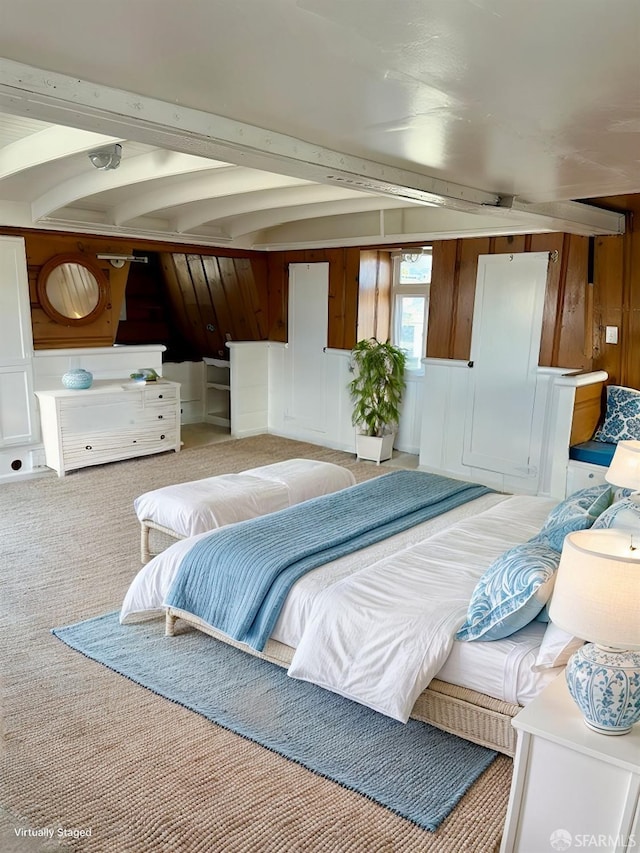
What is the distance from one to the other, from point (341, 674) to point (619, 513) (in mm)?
1181

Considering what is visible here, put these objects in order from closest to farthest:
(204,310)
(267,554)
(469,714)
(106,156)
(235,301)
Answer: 1. (469,714)
2. (267,554)
3. (106,156)
4. (235,301)
5. (204,310)

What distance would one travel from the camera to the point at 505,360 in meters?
5.33

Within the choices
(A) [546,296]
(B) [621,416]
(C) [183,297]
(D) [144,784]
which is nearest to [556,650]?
(D) [144,784]

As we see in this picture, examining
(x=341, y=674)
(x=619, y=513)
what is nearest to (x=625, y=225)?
(x=619, y=513)

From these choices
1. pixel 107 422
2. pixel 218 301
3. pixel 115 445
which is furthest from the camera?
pixel 218 301

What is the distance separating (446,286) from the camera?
5.67m

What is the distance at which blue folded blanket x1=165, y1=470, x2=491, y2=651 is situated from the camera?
2574 millimetres

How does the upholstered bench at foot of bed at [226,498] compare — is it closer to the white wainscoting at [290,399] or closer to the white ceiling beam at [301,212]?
the white ceiling beam at [301,212]

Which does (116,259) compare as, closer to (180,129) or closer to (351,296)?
(351,296)

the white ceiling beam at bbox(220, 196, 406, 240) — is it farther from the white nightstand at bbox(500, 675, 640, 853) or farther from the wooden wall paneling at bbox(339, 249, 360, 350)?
the white nightstand at bbox(500, 675, 640, 853)

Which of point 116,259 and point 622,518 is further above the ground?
point 116,259

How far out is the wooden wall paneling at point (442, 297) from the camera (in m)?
5.62

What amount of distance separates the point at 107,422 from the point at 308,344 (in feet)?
7.78

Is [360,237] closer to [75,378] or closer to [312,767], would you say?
[75,378]
